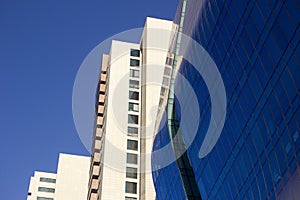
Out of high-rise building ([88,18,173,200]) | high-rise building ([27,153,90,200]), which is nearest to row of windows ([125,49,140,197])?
high-rise building ([88,18,173,200])

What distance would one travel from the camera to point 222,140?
154 feet

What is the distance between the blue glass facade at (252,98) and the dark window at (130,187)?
44149mm

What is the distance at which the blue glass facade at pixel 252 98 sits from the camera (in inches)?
1382

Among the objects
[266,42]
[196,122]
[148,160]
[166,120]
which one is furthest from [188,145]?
[148,160]

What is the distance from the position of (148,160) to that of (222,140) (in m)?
53.5

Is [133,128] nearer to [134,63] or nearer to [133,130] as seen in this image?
[133,130]

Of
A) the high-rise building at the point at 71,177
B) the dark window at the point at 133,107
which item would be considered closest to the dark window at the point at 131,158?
the dark window at the point at 133,107

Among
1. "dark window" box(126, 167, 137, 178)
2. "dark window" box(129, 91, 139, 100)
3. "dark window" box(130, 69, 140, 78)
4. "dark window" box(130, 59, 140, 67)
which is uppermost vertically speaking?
"dark window" box(130, 59, 140, 67)

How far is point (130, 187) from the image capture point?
324ft

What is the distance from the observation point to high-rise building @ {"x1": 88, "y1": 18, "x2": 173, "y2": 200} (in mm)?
98938

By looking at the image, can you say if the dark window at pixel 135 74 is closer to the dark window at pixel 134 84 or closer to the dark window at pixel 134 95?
the dark window at pixel 134 84

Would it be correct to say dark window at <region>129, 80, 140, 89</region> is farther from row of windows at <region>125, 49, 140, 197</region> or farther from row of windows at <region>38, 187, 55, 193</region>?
row of windows at <region>38, 187, 55, 193</region>

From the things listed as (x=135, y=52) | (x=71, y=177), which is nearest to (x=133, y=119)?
(x=135, y=52)

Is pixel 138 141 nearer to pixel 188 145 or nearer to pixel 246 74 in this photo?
pixel 188 145
